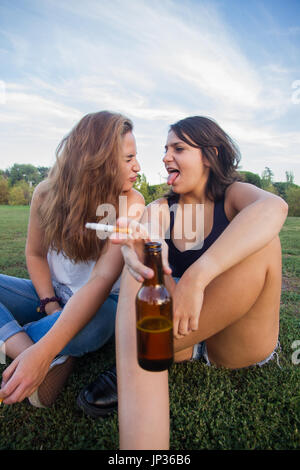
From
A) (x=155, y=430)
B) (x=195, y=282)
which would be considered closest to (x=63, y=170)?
(x=195, y=282)

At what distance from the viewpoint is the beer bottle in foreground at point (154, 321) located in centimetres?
125

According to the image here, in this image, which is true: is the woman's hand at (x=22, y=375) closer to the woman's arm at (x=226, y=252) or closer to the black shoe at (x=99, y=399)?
the black shoe at (x=99, y=399)

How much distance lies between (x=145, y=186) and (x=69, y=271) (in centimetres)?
1005

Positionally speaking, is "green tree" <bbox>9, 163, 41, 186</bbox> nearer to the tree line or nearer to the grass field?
the tree line

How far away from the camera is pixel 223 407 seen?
1.89 meters

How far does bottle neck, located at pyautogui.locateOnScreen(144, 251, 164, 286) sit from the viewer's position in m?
1.21

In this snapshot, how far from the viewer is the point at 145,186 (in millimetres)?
12258

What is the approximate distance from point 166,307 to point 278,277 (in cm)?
88

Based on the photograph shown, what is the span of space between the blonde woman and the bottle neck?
30.7 inches

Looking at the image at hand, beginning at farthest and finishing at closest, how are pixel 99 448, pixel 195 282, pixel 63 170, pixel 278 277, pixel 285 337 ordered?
pixel 285 337
pixel 63 170
pixel 278 277
pixel 99 448
pixel 195 282

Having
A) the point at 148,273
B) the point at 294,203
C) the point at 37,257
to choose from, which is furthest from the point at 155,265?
the point at 294,203

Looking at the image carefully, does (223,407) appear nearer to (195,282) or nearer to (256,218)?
(195,282)

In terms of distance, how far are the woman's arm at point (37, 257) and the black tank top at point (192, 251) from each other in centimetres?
101

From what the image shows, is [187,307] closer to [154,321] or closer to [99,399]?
[154,321]
